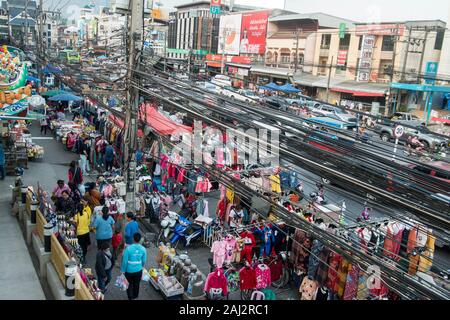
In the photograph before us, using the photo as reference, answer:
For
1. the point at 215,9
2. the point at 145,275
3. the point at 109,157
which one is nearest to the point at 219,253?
the point at 145,275

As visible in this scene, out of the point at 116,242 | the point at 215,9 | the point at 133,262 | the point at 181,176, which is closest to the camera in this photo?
the point at 133,262

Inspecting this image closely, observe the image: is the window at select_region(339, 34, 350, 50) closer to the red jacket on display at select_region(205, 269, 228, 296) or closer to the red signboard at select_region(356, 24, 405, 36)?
the red signboard at select_region(356, 24, 405, 36)

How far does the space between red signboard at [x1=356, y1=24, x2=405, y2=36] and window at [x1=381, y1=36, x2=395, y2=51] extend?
45cm

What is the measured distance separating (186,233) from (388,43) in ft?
114

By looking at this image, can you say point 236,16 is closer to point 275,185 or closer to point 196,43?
point 196,43

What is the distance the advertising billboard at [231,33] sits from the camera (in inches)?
2408

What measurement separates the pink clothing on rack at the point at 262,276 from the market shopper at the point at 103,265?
2.88 m

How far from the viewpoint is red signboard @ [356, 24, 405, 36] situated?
37.1m

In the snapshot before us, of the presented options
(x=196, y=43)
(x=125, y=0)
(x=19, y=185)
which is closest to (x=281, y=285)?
(x=19, y=185)

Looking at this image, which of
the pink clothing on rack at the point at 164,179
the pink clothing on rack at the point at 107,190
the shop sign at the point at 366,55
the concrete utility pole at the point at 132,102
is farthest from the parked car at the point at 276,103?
the shop sign at the point at 366,55

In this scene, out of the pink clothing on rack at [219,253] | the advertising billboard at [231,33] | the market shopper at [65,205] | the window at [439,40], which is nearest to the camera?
the pink clothing on rack at [219,253]

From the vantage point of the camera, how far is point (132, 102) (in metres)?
10.4

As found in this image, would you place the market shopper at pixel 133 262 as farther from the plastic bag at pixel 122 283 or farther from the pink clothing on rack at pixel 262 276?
the pink clothing on rack at pixel 262 276

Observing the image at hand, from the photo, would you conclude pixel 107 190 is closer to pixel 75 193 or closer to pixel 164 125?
pixel 75 193
